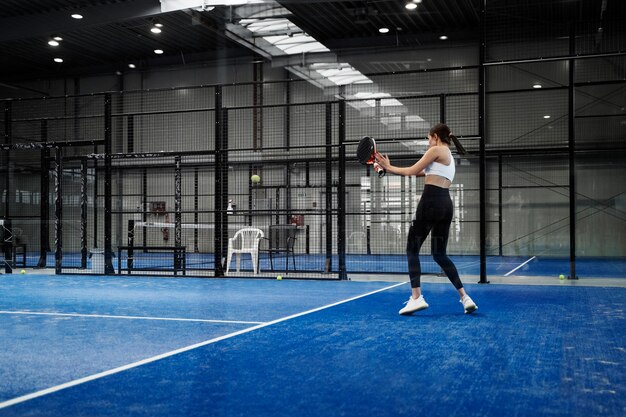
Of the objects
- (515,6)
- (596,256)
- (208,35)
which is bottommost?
(596,256)

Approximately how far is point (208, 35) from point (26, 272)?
27.2 feet

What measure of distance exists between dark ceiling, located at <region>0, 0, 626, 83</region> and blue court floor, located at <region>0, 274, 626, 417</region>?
24.6 ft

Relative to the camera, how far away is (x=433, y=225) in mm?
5059

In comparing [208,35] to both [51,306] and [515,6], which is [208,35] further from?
[51,306]

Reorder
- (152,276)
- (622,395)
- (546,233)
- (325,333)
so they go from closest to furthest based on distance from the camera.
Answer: (622,395) < (325,333) < (152,276) < (546,233)

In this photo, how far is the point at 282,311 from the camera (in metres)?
5.29

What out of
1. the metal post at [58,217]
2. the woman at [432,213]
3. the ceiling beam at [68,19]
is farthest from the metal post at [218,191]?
the ceiling beam at [68,19]

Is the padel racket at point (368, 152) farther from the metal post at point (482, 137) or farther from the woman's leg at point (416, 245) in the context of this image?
the metal post at point (482, 137)

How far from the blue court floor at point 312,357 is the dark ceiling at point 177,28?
7.50 metres

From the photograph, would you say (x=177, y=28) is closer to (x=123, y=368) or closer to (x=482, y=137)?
(x=482, y=137)

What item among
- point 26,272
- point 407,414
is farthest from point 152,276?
point 407,414

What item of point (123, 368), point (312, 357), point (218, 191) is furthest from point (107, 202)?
point (312, 357)

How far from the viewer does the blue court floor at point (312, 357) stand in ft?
8.21

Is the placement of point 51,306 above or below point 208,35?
below
